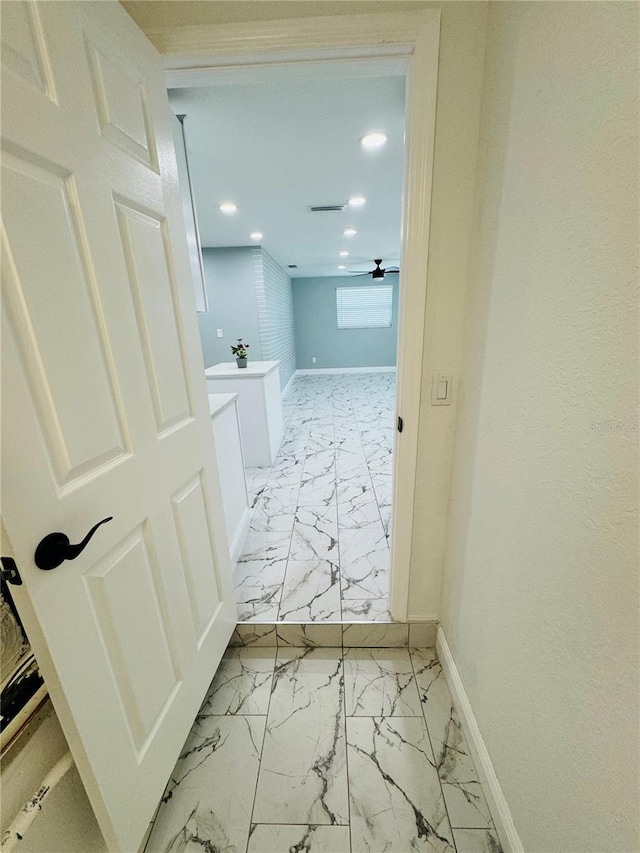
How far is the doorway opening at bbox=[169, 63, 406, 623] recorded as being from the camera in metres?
1.54

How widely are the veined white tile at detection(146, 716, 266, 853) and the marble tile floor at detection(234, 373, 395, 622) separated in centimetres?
40

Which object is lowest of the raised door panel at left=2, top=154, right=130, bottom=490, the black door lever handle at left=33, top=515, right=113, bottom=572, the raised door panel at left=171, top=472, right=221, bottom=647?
the raised door panel at left=171, top=472, right=221, bottom=647

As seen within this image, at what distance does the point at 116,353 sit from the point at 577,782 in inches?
50.8

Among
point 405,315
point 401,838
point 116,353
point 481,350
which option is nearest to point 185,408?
point 116,353

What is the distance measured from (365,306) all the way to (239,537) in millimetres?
7342

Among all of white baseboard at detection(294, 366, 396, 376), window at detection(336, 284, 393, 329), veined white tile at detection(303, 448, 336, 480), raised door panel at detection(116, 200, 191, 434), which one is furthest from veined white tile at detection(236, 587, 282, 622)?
window at detection(336, 284, 393, 329)

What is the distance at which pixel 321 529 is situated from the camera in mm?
2225

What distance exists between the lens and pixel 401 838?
3.00ft

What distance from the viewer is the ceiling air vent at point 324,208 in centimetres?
310

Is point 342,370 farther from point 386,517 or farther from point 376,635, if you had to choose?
point 376,635

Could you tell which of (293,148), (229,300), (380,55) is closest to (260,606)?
(380,55)

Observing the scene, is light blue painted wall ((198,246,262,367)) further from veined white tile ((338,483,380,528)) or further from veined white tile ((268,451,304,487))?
veined white tile ((338,483,380,528))

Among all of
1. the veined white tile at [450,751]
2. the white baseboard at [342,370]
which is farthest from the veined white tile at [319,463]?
the white baseboard at [342,370]

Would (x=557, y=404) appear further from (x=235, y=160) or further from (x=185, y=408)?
(x=235, y=160)
